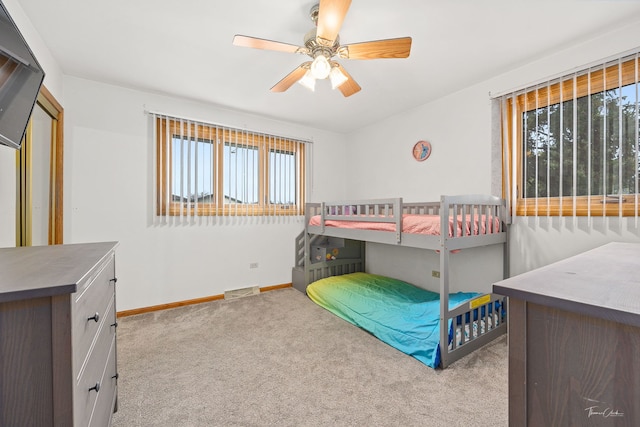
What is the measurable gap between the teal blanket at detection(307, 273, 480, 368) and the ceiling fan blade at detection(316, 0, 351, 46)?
2045 mm

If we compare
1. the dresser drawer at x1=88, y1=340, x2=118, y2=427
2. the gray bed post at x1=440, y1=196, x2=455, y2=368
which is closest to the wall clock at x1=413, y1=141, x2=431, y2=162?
the gray bed post at x1=440, y1=196, x2=455, y2=368

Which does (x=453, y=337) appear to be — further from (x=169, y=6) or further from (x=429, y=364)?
(x=169, y=6)

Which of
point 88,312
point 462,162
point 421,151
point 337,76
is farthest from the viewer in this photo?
point 421,151

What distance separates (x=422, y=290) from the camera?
9.36 ft

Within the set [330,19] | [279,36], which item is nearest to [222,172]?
[279,36]

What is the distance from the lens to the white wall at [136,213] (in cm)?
240

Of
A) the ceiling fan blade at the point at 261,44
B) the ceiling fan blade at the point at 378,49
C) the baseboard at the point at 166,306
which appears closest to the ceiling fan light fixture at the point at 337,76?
the ceiling fan blade at the point at 378,49

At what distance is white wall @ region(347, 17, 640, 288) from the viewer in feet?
6.09

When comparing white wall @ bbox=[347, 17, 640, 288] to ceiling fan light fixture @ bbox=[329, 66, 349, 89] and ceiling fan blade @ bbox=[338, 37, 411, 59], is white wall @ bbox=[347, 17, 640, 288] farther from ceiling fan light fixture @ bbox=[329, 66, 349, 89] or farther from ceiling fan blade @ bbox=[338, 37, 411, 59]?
ceiling fan light fixture @ bbox=[329, 66, 349, 89]

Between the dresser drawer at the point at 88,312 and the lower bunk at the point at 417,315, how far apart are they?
1823 millimetres

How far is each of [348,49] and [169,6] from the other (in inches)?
42.7

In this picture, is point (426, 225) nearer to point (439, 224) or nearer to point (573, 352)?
point (439, 224)

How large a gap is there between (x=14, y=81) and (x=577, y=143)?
131 inches

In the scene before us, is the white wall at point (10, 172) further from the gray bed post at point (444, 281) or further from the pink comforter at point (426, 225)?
the gray bed post at point (444, 281)
